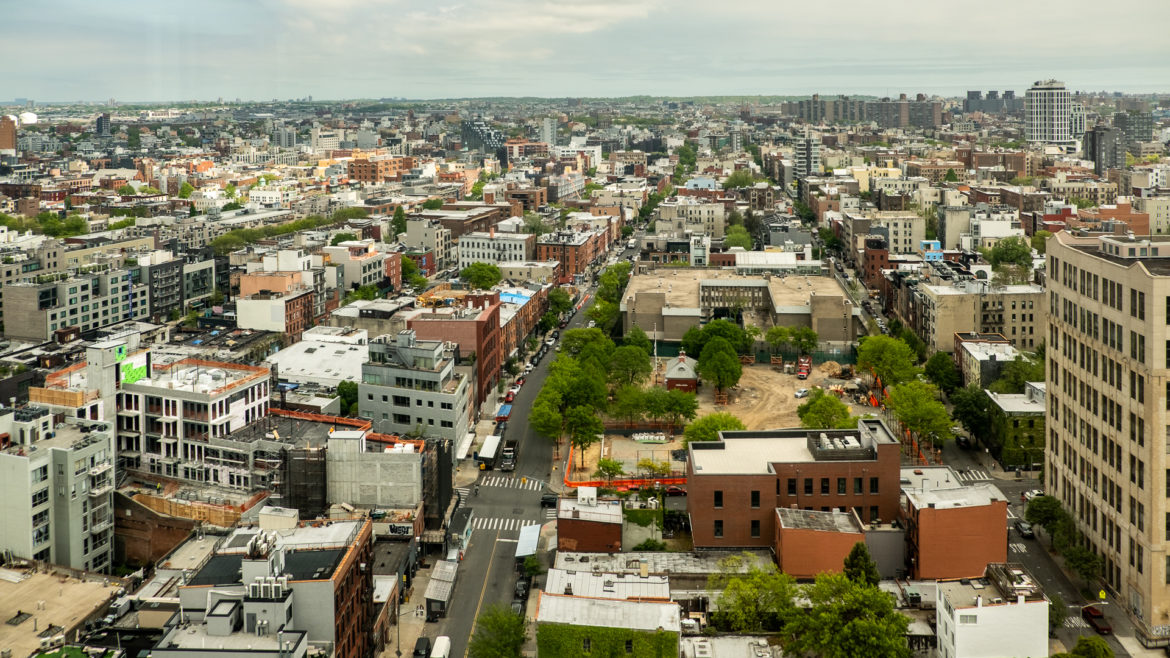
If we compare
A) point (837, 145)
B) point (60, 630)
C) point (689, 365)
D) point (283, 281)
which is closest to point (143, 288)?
point (283, 281)

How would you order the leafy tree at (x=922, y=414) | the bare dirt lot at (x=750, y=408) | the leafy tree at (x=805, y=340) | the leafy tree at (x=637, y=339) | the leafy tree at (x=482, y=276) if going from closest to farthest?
the leafy tree at (x=922, y=414) < the bare dirt lot at (x=750, y=408) < the leafy tree at (x=805, y=340) < the leafy tree at (x=637, y=339) < the leafy tree at (x=482, y=276)

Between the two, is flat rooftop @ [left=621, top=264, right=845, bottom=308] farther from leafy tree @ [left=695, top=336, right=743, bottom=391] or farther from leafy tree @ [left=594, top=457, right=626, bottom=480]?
leafy tree @ [left=594, top=457, right=626, bottom=480]

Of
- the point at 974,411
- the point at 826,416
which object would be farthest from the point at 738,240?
the point at 826,416

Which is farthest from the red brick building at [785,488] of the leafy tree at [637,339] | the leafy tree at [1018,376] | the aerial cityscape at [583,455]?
the leafy tree at [637,339]

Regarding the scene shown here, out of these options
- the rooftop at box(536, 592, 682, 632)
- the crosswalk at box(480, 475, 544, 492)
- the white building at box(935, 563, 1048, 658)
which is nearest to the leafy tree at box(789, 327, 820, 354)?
the crosswalk at box(480, 475, 544, 492)

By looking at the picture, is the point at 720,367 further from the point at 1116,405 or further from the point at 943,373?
the point at 1116,405

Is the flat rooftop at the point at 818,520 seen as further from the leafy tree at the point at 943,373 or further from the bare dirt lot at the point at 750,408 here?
the leafy tree at the point at 943,373

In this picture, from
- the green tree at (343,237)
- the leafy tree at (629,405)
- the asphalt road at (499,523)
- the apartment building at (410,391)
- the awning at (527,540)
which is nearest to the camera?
the asphalt road at (499,523)

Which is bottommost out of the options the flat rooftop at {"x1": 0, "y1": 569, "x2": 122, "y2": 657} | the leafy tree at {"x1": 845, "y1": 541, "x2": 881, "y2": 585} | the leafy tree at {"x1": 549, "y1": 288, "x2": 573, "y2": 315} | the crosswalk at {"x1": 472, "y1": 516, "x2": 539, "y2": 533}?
the crosswalk at {"x1": 472, "y1": 516, "x2": 539, "y2": 533}
